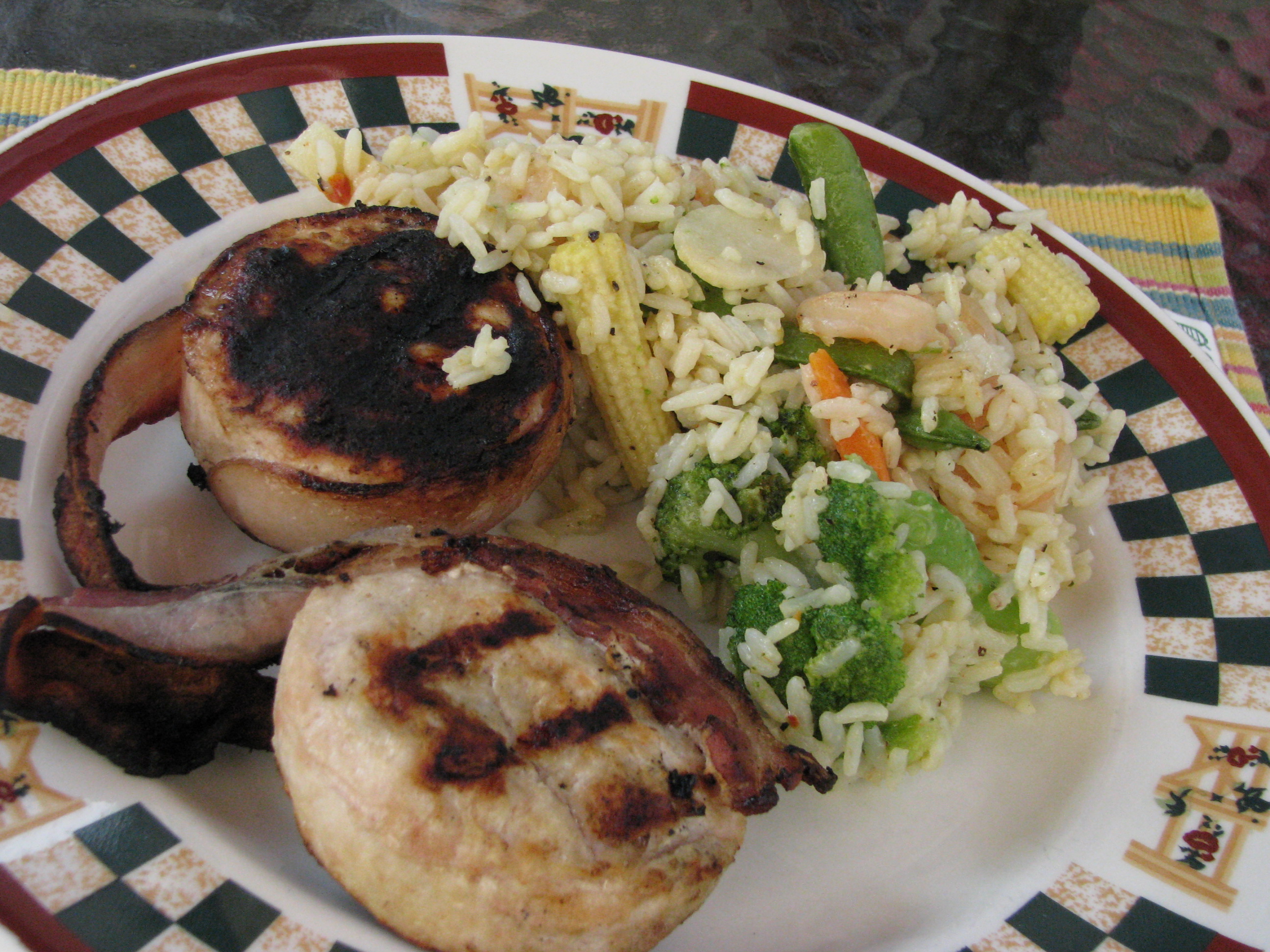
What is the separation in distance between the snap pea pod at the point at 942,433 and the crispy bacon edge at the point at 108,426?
6.84 ft

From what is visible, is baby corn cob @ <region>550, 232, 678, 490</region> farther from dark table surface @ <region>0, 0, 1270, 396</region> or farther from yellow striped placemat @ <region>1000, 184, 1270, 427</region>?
dark table surface @ <region>0, 0, 1270, 396</region>

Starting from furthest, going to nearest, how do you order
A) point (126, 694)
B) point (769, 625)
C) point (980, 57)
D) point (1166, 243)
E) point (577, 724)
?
point (980, 57), point (1166, 243), point (769, 625), point (126, 694), point (577, 724)

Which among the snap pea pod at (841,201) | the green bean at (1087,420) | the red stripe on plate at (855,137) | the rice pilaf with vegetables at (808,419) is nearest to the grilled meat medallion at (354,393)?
the rice pilaf with vegetables at (808,419)

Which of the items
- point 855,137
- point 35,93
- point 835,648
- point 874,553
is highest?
point 855,137

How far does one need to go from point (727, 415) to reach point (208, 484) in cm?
148

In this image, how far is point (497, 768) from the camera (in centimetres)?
160

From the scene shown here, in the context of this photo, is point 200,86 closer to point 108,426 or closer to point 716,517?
point 108,426

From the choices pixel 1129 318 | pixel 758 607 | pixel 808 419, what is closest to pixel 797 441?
pixel 808 419

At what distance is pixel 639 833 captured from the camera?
5.38ft

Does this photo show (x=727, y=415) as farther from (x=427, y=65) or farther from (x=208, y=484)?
(x=427, y=65)

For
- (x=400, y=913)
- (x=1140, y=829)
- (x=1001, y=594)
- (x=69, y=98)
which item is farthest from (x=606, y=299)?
(x=69, y=98)

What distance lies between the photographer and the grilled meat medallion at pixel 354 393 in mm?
2201

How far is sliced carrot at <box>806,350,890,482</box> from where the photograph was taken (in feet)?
8.36

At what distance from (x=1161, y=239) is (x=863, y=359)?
2.47 m
